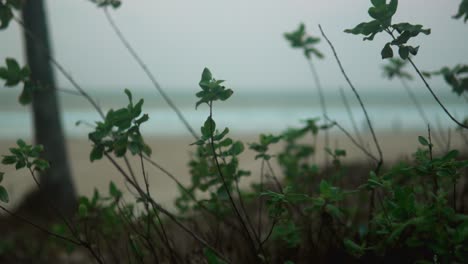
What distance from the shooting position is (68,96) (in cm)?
2405

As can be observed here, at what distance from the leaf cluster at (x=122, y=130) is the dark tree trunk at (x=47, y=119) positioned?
2.80 meters

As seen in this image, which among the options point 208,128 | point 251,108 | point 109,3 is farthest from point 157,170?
point 251,108

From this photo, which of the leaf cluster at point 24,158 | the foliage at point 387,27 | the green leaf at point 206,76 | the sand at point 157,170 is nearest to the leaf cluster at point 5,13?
the leaf cluster at point 24,158

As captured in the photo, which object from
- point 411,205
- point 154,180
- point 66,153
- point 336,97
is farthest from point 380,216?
point 336,97

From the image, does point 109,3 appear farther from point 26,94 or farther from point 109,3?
point 26,94

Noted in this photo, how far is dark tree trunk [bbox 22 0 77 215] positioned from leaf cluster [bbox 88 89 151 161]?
2.80 m

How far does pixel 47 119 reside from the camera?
3980 millimetres

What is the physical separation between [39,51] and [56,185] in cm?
139

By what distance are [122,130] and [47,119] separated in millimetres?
3096

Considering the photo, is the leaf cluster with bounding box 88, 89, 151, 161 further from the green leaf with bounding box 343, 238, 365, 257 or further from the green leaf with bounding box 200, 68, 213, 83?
the green leaf with bounding box 343, 238, 365, 257

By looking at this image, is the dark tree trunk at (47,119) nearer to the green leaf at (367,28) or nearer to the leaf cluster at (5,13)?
the leaf cluster at (5,13)

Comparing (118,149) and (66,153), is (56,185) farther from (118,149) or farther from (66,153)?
(118,149)

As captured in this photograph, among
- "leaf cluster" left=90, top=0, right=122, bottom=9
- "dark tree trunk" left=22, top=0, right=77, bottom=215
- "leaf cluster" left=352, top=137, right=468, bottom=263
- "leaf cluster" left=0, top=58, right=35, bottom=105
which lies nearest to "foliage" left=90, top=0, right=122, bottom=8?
"leaf cluster" left=90, top=0, right=122, bottom=9

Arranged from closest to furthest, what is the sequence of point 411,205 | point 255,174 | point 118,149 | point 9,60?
point 411,205
point 118,149
point 9,60
point 255,174
